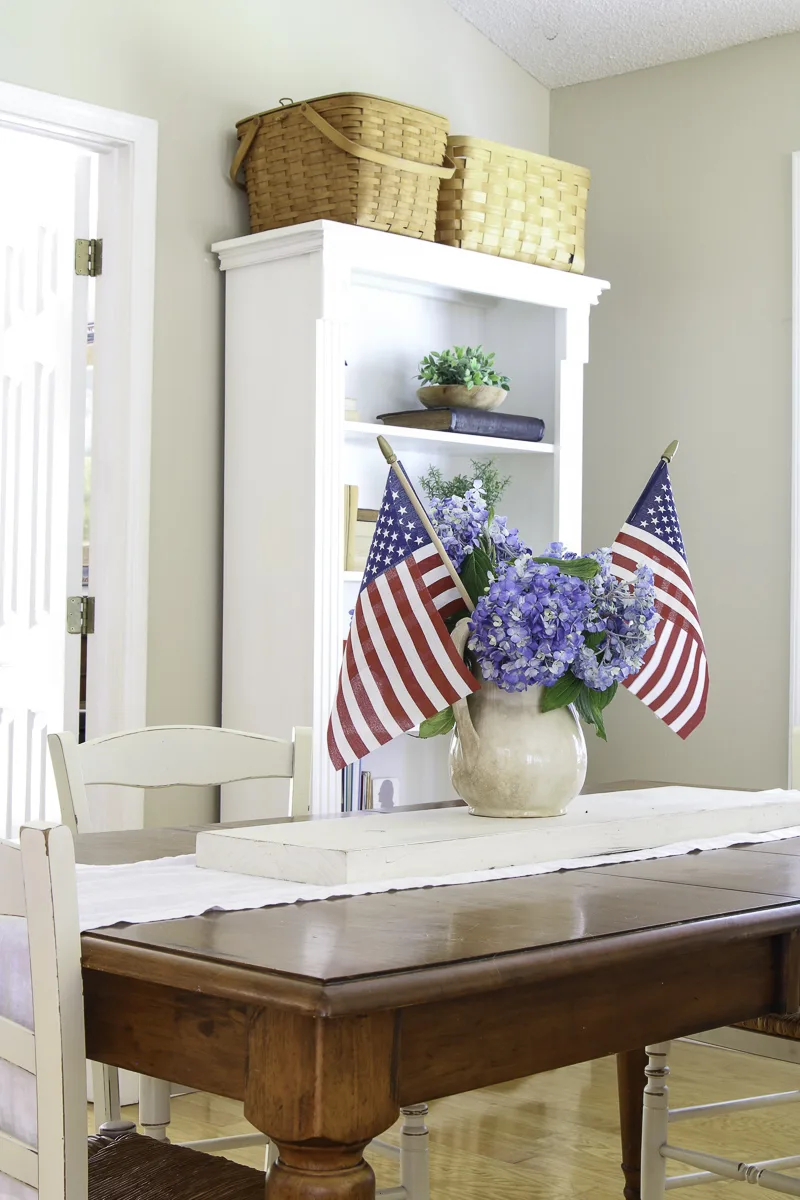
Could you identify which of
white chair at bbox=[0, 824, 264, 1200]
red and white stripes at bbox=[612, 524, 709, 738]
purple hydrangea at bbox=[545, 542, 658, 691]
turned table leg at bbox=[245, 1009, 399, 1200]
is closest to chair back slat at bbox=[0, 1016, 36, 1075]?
white chair at bbox=[0, 824, 264, 1200]

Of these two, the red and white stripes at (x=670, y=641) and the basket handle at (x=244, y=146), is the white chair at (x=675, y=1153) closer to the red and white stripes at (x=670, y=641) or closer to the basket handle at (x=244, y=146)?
the red and white stripes at (x=670, y=641)

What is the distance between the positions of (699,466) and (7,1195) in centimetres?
295

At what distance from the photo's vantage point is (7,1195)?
130 centimetres

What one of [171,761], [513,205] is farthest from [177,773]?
[513,205]

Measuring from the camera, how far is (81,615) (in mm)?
3191

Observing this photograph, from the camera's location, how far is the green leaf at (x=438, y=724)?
1888mm

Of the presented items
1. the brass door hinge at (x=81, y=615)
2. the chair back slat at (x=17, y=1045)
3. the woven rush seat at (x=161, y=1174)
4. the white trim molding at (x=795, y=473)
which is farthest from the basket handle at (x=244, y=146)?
the chair back slat at (x=17, y=1045)

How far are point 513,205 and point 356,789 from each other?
1.47 meters

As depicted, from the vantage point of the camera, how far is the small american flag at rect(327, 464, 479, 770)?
5.87 feet

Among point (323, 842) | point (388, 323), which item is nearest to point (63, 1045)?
point (323, 842)

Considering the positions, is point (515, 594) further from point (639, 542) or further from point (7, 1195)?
point (7, 1195)

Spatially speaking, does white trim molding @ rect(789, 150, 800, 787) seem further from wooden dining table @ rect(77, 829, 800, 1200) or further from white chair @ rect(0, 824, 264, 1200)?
white chair @ rect(0, 824, 264, 1200)

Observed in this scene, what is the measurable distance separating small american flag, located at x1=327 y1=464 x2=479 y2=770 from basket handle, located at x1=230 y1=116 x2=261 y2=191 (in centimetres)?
162

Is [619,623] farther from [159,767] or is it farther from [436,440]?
[436,440]
